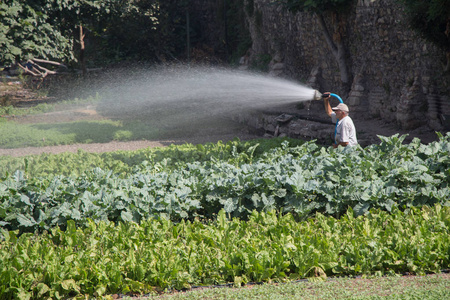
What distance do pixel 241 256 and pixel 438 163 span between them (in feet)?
9.93

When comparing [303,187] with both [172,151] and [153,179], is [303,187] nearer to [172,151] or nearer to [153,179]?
[153,179]

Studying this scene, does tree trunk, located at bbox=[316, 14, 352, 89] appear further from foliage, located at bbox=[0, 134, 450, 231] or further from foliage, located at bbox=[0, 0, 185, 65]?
foliage, located at bbox=[0, 0, 185, 65]

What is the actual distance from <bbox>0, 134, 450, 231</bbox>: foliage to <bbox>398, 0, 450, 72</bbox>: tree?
4185 millimetres

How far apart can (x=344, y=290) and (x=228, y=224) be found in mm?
1319

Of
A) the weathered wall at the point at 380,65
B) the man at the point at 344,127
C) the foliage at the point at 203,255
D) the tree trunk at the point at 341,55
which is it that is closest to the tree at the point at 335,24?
the tree trunk at the point at 341,55

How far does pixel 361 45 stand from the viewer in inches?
511

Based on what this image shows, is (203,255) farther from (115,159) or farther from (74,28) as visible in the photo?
(74,28)

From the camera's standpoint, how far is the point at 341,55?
13.9m

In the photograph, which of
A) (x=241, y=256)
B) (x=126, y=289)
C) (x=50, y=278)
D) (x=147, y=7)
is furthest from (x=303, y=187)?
(x=147, y=7)

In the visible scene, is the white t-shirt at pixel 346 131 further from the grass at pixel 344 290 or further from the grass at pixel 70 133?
the grass at pixel 70 133

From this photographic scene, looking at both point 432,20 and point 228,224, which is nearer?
point 228,224

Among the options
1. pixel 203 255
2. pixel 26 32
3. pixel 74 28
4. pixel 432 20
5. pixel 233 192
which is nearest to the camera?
pixel 203 255

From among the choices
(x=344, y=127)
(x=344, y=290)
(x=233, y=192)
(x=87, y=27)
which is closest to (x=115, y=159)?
(x=233, y=192)

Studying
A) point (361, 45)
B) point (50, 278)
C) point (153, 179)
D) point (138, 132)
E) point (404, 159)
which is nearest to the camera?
point (50, 278)
